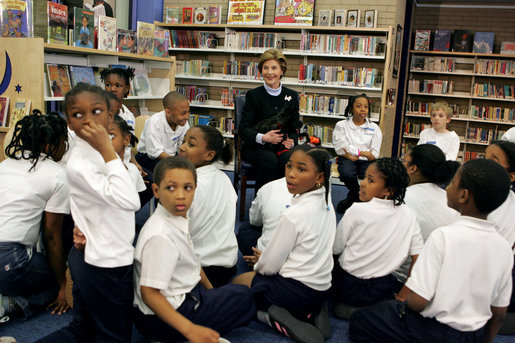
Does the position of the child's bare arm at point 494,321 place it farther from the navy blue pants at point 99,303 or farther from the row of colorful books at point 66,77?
the row of colorful books at point 66,77

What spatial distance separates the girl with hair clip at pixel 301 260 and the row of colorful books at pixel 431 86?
6137 millimetres

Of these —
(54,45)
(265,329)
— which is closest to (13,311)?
(265,329)

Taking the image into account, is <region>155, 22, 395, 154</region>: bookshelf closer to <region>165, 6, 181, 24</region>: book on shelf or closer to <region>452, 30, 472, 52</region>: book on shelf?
<region>165, 6, 181, 24</region>: book on shelf

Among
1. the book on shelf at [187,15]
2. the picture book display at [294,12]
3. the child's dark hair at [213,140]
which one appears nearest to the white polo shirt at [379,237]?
the child's dark hair at [213,140]

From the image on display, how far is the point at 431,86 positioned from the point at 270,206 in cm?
604

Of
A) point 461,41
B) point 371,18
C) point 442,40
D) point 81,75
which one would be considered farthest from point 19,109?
point 461,41

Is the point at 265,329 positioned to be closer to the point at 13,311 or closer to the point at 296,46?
the point at 13,311

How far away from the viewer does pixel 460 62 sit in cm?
738

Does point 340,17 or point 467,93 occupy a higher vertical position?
point 340,17

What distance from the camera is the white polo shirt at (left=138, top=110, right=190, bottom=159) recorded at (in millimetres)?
3328

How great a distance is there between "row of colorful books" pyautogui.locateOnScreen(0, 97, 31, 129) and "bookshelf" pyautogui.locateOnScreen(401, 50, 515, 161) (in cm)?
607

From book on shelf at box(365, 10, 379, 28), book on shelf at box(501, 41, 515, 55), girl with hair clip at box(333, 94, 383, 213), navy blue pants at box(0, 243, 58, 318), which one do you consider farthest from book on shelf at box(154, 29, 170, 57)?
book on shelf at box(501, 41, 515, 55)

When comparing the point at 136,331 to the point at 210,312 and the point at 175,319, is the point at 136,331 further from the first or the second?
the point at 175,319

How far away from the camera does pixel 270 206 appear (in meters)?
2.39
